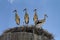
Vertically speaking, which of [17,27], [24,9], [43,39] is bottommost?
[43,39]

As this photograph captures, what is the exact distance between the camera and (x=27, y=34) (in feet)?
21.2

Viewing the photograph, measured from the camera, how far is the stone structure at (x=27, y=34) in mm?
6430

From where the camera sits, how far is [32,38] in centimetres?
641

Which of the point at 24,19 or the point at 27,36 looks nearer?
the point at 27,36

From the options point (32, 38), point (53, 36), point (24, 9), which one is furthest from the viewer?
point (24, 9)

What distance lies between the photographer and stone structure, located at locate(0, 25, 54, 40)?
6.43 m

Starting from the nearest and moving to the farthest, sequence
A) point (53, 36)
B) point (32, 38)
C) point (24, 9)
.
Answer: point (32, 38), point (53, 36), point (24, 9)

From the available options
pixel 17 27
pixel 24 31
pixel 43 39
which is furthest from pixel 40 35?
pixel 17 27

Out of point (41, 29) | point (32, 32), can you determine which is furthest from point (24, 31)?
point (41, 29)

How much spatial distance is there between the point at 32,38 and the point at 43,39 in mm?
448

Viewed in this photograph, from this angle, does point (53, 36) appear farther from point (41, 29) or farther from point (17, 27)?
point (17, 27)

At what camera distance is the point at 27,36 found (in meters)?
6.43

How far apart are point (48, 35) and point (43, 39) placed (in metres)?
0.58

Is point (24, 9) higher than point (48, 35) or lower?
higher
